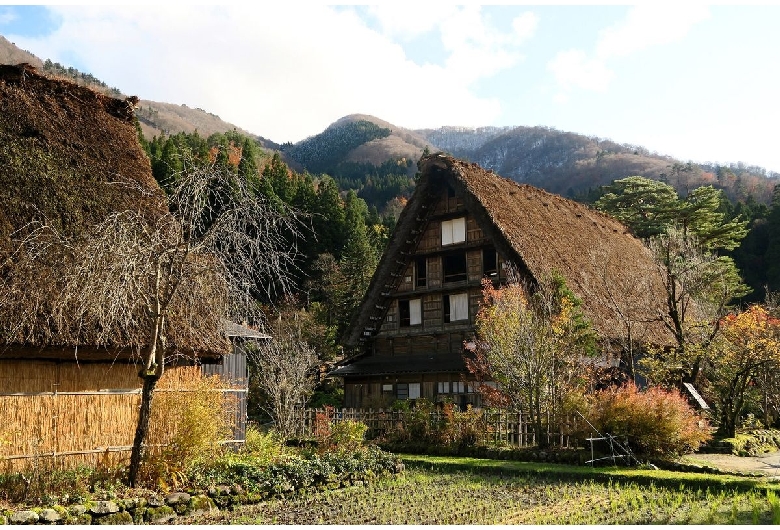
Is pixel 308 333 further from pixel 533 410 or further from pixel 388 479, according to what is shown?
pixel 388 479

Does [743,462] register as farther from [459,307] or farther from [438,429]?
[459,307]

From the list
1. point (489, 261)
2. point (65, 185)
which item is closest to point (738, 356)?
point (489, 261)

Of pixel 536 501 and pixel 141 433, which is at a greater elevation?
pixel 141 433

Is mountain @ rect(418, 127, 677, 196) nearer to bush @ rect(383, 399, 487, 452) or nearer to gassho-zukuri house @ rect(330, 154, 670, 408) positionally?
gassho-zukuri house @ rect(330, 154, 670, 408)

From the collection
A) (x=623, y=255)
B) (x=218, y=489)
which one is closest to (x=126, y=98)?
(x=218, y=489)

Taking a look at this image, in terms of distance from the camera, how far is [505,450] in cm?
1708

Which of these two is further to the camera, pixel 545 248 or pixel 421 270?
pixel 421 270

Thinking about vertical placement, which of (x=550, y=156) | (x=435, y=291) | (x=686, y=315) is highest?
(x=550, y=156)

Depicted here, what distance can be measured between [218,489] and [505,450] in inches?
326

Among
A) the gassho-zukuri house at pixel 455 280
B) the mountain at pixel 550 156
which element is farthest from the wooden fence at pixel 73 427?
the mountain at pixel 550 156

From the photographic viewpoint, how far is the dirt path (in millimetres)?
13742

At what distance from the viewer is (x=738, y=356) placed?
63.9 ft

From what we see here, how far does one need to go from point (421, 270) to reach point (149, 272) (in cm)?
→ 1817

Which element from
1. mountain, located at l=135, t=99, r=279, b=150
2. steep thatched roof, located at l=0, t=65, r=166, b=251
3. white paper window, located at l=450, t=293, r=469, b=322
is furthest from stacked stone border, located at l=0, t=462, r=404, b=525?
mountain, located at l=135, t=99, r=279, b=150
